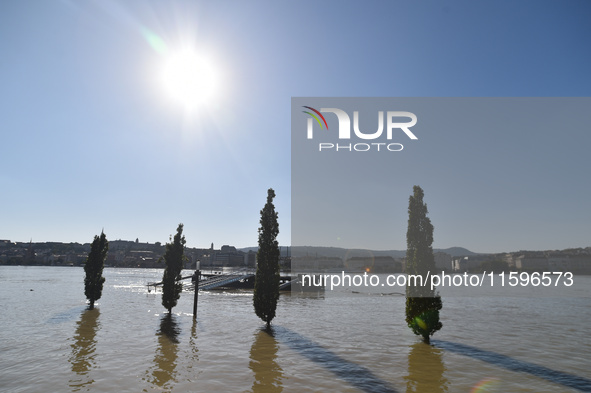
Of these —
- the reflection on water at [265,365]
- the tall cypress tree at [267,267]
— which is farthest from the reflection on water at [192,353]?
the tall cypress tree at [267,267]

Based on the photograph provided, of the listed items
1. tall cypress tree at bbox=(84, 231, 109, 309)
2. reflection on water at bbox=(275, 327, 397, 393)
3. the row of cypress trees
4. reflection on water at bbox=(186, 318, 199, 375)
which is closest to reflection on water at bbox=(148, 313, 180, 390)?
reflection on water at bbox=(186, 318, 199, 375)

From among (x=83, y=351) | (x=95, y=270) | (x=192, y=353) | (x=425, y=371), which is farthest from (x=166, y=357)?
(x=95, y=270)

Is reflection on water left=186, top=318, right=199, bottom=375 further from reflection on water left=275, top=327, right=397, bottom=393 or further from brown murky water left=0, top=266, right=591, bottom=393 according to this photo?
reflection on water left=275, top=327, right=397, bottom=393

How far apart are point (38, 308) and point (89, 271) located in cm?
569

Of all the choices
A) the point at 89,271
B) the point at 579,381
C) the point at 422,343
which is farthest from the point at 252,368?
the point at 89,271

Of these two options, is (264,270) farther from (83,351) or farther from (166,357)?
(83,351)

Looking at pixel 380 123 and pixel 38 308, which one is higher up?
pixel 380 123

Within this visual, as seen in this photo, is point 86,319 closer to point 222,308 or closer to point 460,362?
point 222,308

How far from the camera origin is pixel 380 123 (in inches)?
1006

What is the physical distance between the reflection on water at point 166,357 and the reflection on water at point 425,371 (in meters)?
9.21

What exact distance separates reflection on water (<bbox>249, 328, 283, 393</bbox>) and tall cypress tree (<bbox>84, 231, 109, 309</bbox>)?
2078cm

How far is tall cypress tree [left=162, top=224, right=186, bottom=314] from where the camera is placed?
94.1 ft

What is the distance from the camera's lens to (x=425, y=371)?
14.5 meters

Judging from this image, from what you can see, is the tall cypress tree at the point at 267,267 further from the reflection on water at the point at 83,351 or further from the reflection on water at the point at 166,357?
the reflection on water at the point at 83,351
